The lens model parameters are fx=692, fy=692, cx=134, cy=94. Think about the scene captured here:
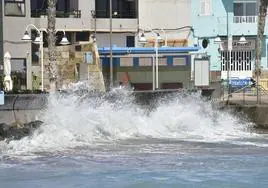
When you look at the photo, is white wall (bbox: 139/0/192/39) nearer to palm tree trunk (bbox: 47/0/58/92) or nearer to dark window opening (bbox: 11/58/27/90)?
dark window opening (bbox: 11/58/27/90)

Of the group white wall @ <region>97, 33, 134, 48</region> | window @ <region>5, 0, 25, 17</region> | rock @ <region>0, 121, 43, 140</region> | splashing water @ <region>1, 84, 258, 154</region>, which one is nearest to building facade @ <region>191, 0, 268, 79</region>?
white wall @ <region>97, 33, 134, 48</region>

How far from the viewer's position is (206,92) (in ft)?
121

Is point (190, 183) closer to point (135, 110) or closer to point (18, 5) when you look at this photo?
point (135, 110)

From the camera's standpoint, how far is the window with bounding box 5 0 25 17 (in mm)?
47000

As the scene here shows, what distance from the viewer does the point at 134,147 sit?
1066 inches

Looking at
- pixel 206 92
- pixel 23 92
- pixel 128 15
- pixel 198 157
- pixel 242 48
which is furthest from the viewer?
pixel 242 48

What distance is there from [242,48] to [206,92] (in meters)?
21.7

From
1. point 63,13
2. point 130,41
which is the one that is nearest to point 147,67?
point 130,41

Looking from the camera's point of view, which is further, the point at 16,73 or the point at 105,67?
the point at 16,73

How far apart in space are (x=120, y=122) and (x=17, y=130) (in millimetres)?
5729

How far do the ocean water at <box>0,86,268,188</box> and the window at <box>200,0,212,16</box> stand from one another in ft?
74.0

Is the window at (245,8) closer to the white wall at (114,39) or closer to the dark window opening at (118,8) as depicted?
the dark window opening at (118,8)

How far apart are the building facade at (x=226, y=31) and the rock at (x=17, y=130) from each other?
29188mm

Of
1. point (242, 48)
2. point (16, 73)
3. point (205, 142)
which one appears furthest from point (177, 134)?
point (242, 48)
